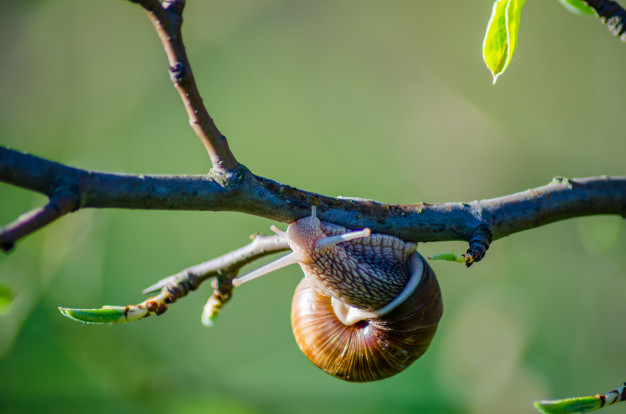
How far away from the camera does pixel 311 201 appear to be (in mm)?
729

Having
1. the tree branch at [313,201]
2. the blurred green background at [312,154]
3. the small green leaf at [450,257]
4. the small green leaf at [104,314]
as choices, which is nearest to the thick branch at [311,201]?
the tree branch at [313,201]

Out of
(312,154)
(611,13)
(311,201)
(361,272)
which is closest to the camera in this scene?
(311,201)

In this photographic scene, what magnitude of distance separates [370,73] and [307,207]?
10.1 feet

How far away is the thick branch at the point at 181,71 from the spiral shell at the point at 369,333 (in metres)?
0.45

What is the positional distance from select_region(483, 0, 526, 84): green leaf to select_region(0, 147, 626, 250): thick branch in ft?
0.75

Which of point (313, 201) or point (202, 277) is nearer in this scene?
point (313, 201)

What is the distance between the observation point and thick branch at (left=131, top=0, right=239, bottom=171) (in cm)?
60

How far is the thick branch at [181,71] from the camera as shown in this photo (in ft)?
1.98

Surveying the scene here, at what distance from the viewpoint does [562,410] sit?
2.27ft

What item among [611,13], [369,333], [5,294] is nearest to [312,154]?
[369,333]

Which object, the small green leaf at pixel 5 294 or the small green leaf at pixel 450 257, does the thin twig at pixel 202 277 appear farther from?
the small green leaf at pixel 450 257

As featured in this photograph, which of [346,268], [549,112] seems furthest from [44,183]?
[549,112]

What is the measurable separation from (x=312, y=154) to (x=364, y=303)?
9.14ft

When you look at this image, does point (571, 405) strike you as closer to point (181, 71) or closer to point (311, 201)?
point (311, 201)
